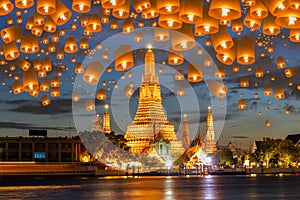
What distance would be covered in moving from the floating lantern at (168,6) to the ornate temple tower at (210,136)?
128639 mm

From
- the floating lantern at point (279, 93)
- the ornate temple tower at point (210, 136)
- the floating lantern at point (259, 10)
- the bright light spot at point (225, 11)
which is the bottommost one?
the floating lantern at point (279, 93)

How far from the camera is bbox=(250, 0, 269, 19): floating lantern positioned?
880 cm

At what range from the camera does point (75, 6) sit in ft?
29.6

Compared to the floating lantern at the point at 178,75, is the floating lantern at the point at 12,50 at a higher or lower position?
lower

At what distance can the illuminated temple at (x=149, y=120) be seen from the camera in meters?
106

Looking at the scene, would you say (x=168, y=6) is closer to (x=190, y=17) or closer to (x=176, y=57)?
(x=190, y=17)

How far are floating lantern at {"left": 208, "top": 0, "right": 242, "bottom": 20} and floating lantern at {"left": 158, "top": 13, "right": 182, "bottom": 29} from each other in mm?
653

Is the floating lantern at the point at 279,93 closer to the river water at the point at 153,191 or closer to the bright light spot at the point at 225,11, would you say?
the bright light spot at the point at 225,11

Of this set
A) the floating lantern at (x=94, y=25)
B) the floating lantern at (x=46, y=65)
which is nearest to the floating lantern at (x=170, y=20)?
the floating lantern at (x=94, y=25)

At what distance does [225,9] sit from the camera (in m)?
7.91

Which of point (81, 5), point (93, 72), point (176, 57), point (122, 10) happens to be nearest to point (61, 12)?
point (81, 5)

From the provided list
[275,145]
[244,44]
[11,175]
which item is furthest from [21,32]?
[275,145]

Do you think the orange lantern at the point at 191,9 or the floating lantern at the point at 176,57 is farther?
the floating lantern at the point at 176,57

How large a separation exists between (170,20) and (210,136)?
5419 inches
